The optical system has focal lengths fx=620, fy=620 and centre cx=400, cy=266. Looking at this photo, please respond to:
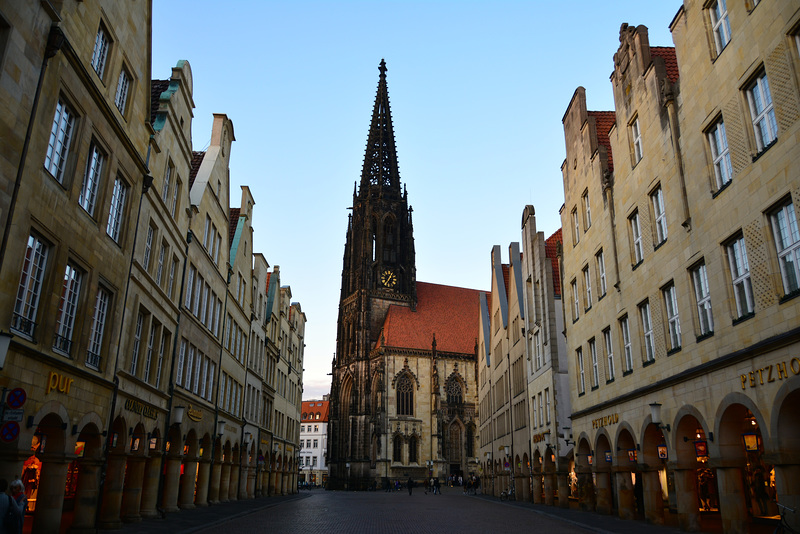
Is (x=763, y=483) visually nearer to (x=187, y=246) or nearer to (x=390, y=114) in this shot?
(x=187, y=246)

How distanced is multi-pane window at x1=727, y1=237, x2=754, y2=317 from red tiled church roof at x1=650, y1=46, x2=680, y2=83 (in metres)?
6.18

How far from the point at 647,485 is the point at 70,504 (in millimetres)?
18573

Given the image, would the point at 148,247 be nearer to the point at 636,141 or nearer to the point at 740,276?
the point at 636,141

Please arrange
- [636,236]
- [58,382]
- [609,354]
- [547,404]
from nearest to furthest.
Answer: [58,382]
[636,236]
[609,354]
[547,404]

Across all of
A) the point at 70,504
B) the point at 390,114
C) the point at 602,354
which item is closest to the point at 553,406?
the point at 602,354

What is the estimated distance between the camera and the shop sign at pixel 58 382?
12.1 metres

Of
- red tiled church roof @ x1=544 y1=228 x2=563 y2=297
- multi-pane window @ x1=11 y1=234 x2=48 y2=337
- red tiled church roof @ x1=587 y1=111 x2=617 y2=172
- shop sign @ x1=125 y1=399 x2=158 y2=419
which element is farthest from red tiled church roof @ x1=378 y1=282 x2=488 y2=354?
multi-pane window @ x1=11 y1=234 x2=48 y2=337

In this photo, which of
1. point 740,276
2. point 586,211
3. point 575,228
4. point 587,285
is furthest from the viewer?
point 575,228

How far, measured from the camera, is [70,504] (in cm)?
2070

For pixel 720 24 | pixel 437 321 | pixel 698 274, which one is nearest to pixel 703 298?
pixel 698 274

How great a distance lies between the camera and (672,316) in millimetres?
17234

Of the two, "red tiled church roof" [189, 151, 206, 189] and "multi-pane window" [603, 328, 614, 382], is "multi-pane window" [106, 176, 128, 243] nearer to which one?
"red tiled church roof" [189, 151, 206, 189]

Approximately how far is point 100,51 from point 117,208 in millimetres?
3866

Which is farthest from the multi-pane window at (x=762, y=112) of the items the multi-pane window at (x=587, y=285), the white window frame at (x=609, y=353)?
the multi-pane window at (x=587, y=285)
